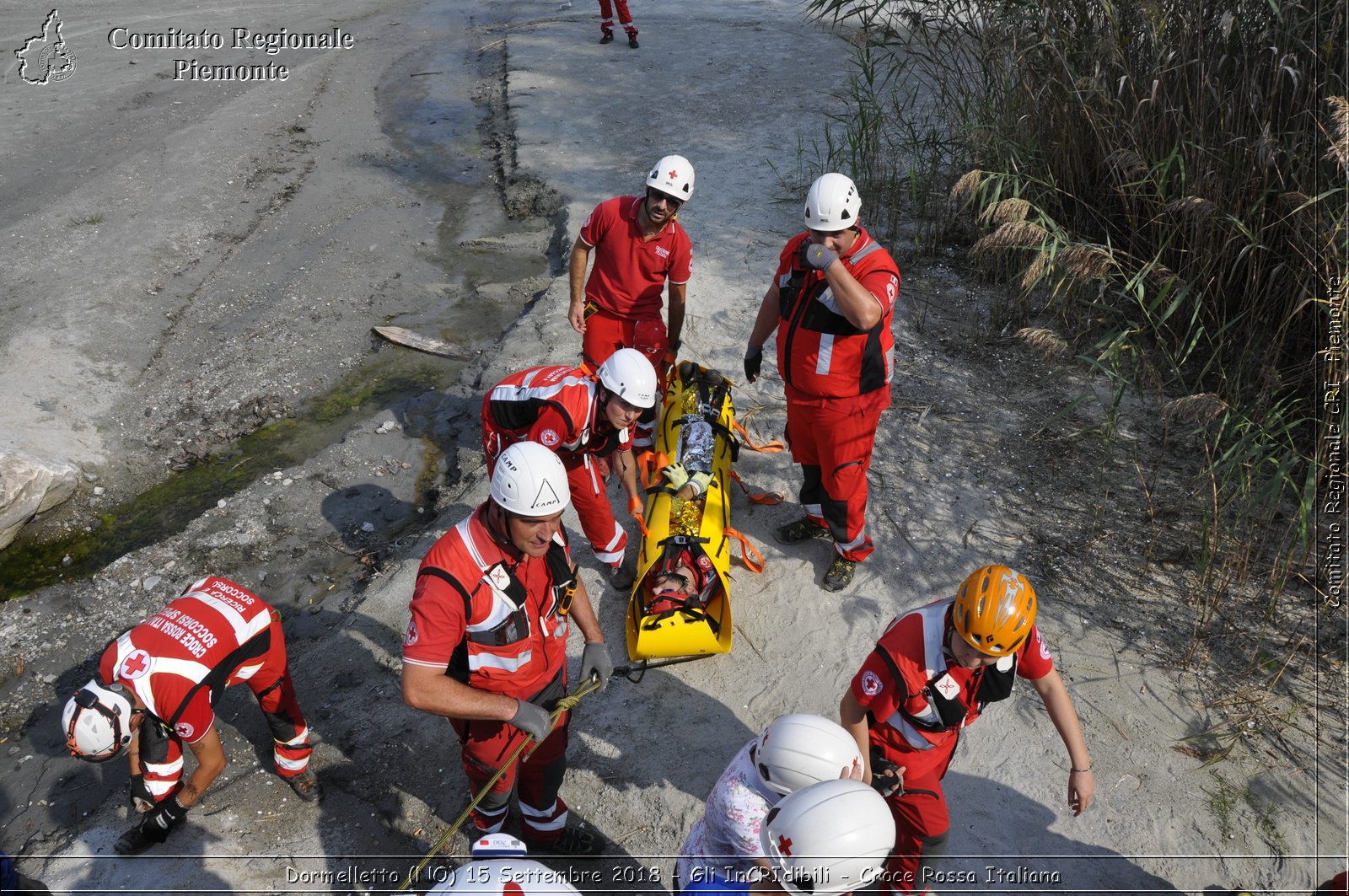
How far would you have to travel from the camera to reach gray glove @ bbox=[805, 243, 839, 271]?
417cm

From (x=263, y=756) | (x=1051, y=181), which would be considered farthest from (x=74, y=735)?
(x=1051, y=181)

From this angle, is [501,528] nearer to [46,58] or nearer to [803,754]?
[803,754]

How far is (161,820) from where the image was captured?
12.0 ft

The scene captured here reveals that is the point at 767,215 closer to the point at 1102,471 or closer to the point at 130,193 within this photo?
the point at 1102,471

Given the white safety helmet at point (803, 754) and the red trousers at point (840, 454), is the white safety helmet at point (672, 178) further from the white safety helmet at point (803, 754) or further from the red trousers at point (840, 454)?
the white safety helmet at point (803, 754)

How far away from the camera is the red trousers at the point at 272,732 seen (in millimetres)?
3633

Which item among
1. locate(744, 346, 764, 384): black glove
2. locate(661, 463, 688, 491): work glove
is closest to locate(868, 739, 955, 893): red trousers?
locate(661, 463, 688, 491): work glove

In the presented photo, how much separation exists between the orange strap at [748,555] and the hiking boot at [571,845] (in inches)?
71.7

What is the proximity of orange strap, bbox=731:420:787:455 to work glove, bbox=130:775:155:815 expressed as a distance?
11.7ft

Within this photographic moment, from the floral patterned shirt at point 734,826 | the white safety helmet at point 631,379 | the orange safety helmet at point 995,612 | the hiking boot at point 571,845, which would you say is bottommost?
the hiking boot at point 571,845

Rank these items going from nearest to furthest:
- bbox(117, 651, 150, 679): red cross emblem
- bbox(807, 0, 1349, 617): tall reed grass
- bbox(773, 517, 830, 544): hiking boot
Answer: bbox(117, 651, 150, 679): red cross emblem, bbox(807, 0, 1349, 617): tall reed grass, bbox(773, 517, 830, 544): hiking boot

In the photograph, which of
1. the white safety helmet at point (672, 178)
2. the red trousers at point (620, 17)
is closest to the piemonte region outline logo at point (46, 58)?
the red trousers at point (620, 17)

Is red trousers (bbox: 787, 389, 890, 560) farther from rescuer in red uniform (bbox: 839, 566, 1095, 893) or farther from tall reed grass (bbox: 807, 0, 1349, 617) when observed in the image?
rescuer in red uniform (bbox: 839, 566, 1095, 893)

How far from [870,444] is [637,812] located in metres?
2.16
